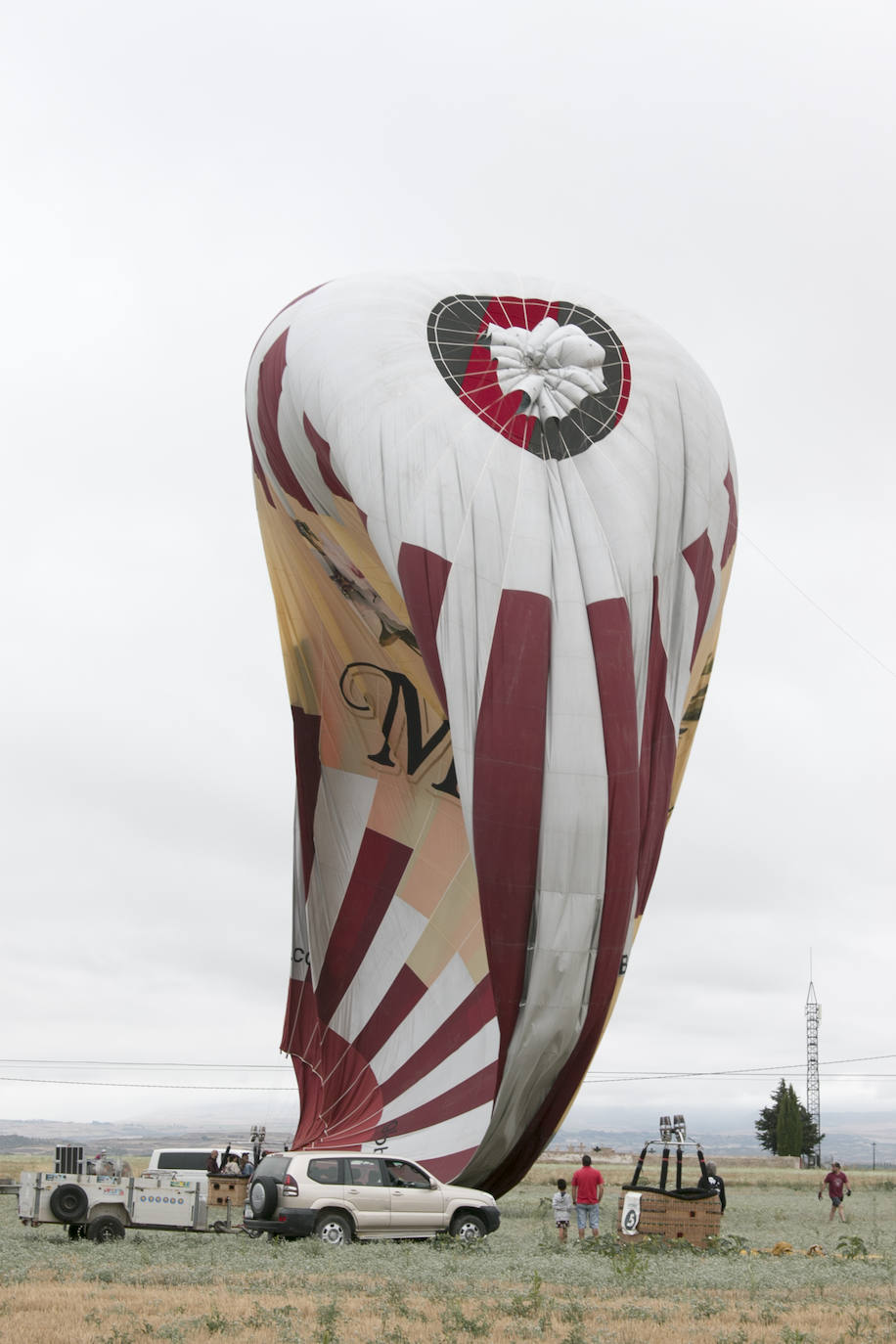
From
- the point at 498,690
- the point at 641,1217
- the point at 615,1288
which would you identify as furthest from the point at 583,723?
the point at 615,1288

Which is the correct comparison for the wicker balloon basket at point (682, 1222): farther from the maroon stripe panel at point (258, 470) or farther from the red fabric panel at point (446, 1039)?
the maroon stripe panel at point (258, 470)

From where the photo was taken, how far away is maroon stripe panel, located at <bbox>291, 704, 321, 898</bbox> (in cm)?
2641

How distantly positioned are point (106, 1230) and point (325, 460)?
11.2 meters

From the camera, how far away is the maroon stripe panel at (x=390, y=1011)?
23375 mm

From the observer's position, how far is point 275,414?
22.6 metres

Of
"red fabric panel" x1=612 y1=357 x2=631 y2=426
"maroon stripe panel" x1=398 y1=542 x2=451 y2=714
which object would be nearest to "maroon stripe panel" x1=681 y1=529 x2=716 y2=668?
"red fabric panel" x1=612 y1=357 x2=631 y2=426

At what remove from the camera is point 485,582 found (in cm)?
1969

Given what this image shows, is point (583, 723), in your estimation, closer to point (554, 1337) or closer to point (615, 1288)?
point (615, 1288)

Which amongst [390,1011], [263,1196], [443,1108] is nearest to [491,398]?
[390,1011]

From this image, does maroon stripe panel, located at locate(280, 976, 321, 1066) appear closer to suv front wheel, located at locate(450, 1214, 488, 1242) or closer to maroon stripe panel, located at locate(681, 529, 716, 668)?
suv front wheel, located at locate(450, 1214, 488, 1242)

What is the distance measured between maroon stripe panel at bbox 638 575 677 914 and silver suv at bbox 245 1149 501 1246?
16.7 ft

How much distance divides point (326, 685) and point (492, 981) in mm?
8584

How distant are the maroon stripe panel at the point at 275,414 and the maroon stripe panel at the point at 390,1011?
8.05 meters

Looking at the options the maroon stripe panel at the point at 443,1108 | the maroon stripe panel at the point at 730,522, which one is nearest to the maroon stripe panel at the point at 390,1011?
the maroon stripe panel at the point at 443,1108
